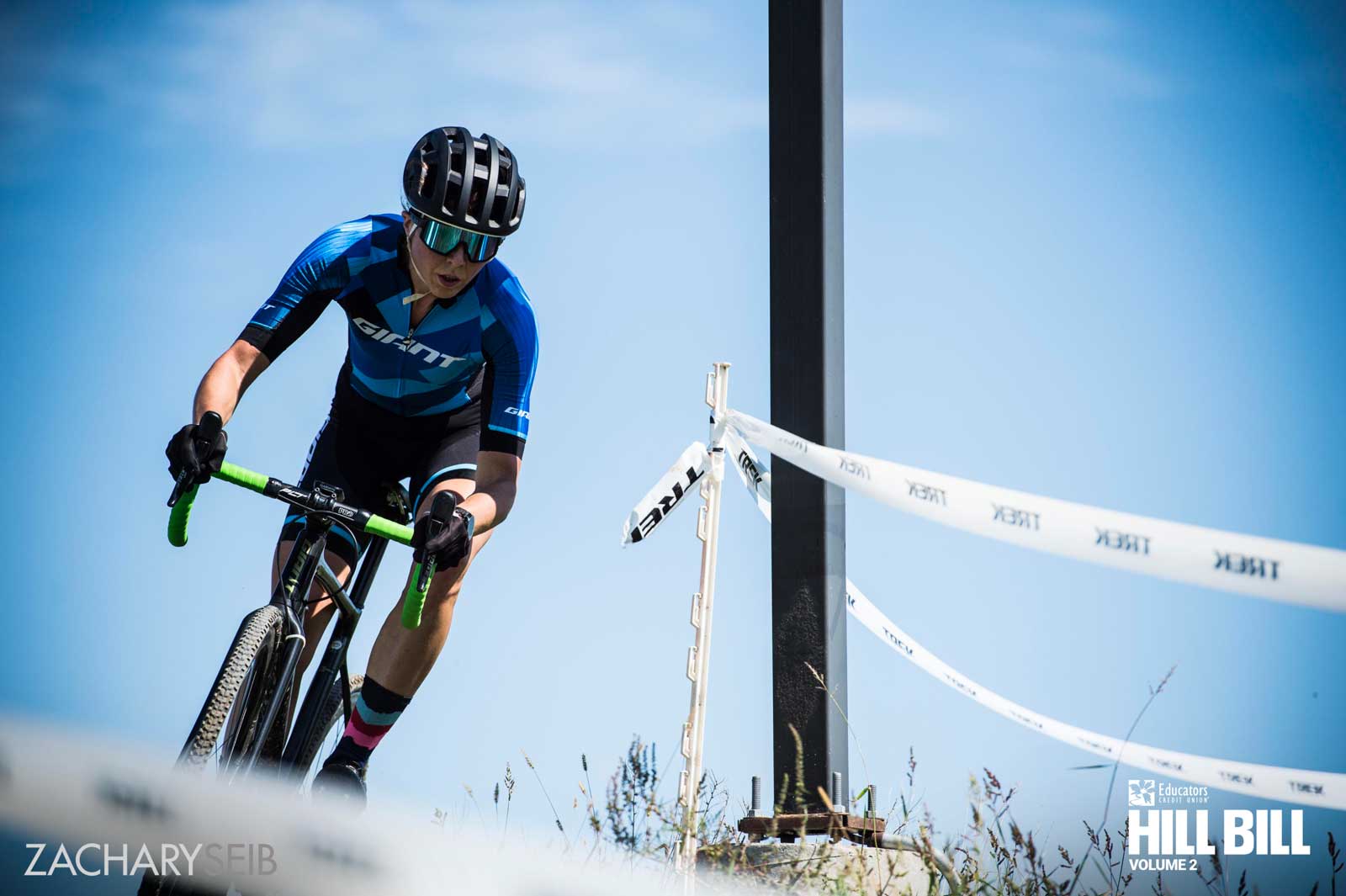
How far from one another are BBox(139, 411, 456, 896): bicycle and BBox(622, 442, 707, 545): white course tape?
3.19 ft

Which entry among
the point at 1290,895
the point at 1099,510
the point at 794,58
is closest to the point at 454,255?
the point at 794,58

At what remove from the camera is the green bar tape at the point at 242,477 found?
3354 mm

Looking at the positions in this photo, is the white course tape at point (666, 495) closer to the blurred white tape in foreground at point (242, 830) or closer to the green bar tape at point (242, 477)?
the green bar tape at point (242, 477)

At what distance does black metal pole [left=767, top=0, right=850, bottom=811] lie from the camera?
4242 millimetres

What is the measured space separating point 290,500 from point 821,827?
2.03 metres

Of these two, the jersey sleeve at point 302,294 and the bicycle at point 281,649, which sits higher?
the jersey sleeve at point 302,294

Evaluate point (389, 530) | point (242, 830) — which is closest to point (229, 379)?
point (389, 530)

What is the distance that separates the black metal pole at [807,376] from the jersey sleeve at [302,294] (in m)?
1.66

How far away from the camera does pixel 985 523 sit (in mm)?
3295

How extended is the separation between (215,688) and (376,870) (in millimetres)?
2056

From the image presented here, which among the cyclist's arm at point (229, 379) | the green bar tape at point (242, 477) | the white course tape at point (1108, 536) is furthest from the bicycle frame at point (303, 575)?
the white course tape at point (1108, 536)

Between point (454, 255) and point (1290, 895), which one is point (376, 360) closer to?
point (454, 255)

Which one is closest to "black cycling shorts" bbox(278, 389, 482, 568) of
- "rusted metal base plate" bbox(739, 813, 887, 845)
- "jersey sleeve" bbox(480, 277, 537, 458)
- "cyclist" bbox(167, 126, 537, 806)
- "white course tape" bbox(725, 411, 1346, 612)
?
"cyclist" bbox(167, 126, 537, 806)

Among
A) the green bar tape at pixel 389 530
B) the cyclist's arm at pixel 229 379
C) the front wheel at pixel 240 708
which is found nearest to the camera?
the front wheel at pixel 240 708
